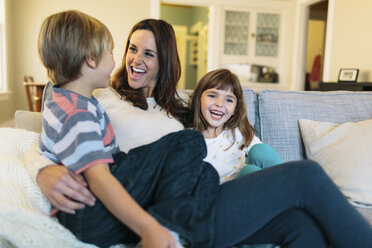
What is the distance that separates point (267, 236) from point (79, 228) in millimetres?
552

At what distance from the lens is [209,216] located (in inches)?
34.4

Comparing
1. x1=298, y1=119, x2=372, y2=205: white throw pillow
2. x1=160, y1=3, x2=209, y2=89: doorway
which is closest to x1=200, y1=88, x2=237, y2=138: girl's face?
x1=298, y1=119, x2=372, y2=205: white throw pillow

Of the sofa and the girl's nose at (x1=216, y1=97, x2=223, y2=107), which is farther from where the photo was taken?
the girl's nose at (x1=216, y1=97, x2=223, y2=107)

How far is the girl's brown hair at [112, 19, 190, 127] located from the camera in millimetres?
1432

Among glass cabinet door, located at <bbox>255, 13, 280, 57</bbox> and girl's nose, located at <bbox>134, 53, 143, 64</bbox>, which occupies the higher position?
glass cabinet door, located at <bbox>255, 13, 280, 57</bbox>

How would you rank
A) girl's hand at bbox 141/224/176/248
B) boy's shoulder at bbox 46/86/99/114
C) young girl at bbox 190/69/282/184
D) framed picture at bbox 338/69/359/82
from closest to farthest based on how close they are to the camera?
girl's hand at bbox 141/224/176/248 < boy's shoulder at bbox 46/86/99/114 < young girl at bbox 190/69/282/184 < framed picture at bbox 338/69/359/82

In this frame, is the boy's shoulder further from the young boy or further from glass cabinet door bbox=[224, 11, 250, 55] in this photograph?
glass cabinet door bbox=[224, 11, 250, 55]

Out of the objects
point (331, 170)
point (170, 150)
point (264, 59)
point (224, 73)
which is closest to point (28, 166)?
point (170, 150)

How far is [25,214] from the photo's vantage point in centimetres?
83

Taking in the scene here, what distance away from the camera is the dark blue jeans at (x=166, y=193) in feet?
2.79

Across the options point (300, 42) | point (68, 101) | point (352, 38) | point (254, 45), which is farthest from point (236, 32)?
point (68, 101)

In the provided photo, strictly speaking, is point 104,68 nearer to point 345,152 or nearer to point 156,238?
point 156,238

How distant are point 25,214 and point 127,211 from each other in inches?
10.9

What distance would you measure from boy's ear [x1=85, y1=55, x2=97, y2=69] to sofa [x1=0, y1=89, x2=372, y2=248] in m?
0.33
